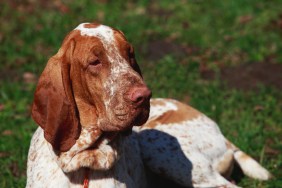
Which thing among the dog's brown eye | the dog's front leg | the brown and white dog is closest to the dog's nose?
the brown and white dog

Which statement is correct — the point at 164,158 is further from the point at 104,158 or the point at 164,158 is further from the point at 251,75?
the point at 251,75

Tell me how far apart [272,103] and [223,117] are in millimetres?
657

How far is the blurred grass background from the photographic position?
5.89 meters

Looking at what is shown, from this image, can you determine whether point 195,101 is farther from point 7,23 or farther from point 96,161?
point 7,23

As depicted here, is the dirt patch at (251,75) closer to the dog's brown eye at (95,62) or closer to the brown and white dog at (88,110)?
the brown and white dog at (88,110)

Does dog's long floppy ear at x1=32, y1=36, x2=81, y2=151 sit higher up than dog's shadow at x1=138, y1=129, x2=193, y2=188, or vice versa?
dog's long floppy ear at x1=32, y1=36, x2=81, y2=151

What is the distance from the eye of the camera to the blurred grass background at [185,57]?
5.89 metres

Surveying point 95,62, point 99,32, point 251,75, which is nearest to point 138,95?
point 95,62

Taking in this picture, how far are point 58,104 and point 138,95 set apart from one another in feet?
1.80

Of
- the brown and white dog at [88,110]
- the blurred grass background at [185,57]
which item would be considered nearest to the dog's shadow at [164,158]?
the brown and white dog at [88,110]

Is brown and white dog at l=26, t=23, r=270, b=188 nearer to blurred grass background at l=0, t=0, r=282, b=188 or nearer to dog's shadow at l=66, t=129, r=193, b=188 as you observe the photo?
dog's shadow at l=66, t=129, r=193, b=188

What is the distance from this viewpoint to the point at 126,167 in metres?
4.13

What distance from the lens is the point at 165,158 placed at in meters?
4.74

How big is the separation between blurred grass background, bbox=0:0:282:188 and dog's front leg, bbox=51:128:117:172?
1.43 meters
